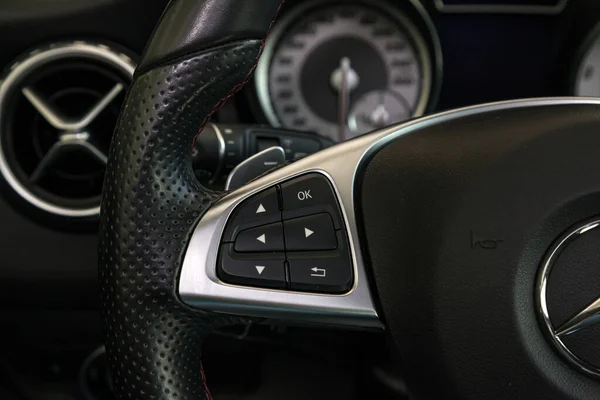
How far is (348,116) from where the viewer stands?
108 cm

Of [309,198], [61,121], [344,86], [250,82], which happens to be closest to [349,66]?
[344,86]

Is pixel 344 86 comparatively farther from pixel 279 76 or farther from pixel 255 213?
pixel 255 213

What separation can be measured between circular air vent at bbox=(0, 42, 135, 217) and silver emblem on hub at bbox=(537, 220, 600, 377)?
2.04 ft

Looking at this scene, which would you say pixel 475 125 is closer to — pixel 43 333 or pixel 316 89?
pixel 316 89

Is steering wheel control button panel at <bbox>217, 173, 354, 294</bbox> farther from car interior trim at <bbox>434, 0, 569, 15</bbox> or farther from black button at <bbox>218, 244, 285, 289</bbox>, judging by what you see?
car interior trim at <bbox>434, 0, 569, 15</bbox>

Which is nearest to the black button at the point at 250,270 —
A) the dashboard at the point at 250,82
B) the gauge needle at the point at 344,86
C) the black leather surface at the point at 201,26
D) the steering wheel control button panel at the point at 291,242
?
the steering wheel control button panel at the point at 291,242

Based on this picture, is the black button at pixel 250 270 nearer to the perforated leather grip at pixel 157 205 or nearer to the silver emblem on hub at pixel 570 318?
the perforated leather grip at pixel 157 205

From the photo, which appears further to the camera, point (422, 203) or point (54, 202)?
point (54, 202)

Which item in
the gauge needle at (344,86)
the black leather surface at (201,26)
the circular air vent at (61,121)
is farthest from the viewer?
the gauge needle at (344,86)

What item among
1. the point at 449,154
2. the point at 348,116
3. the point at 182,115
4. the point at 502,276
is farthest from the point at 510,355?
the point at 348,116

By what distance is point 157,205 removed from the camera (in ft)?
1.70

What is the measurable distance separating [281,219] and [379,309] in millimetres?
110

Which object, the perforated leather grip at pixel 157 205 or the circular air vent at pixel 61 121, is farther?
the circular air vent at pixel 61 121

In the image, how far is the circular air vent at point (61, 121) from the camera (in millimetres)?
917
